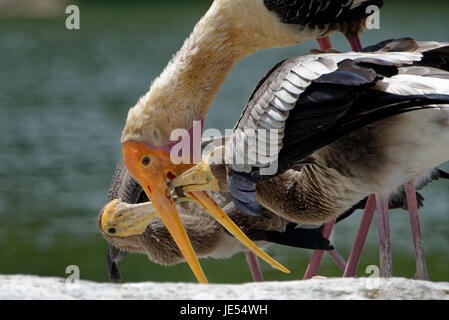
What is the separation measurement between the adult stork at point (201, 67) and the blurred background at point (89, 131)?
589cm

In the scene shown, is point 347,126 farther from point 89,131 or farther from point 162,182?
point 89,131

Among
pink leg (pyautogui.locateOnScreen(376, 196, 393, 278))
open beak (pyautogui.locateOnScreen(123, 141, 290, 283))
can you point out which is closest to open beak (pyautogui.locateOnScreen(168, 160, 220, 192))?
open beak (pyautogui.locateOnScreen(123, 141, 290, 283))

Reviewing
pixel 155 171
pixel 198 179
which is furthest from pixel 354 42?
pixel 155 171

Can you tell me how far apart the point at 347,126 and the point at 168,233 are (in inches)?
83.9

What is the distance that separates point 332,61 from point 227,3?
0.93 meters

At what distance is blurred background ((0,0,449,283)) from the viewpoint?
1166 centimetres

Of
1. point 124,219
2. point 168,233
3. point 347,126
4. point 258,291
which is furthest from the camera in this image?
point 168,233

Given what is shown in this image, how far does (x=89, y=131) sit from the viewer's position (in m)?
19.4

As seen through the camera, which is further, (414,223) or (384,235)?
(414,223)

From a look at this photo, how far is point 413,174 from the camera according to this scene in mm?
4438

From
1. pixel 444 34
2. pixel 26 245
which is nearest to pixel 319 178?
pixel 26 245

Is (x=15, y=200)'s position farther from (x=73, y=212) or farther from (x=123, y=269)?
(x=123, y=269)

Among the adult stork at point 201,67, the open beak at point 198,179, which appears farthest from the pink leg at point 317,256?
the open beak at point 198,179

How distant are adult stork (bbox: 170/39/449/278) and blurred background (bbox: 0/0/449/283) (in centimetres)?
615
